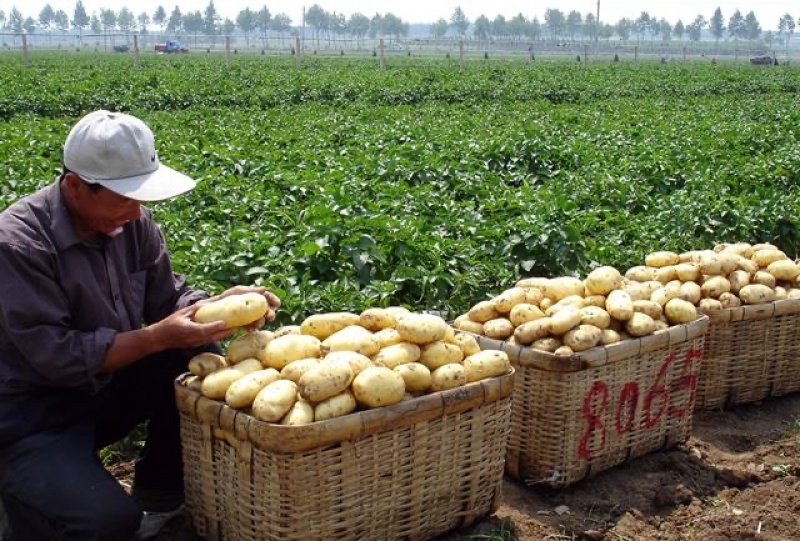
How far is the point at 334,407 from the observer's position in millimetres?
3520

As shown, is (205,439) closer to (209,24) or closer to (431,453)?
(431,453)

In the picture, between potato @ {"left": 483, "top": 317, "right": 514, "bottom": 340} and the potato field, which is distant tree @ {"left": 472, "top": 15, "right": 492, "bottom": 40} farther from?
potato @ {"left": 483, "top": 317, "right": 514, "bottom": 340}

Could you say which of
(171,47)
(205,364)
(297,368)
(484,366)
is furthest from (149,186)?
(171,47)

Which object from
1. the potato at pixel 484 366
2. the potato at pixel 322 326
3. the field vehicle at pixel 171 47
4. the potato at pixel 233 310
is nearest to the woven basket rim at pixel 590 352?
the potato at pixel 484 366

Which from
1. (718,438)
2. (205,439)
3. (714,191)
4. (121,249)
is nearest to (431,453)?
(205,439)

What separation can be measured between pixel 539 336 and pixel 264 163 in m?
6.71

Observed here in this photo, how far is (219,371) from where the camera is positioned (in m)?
3.78

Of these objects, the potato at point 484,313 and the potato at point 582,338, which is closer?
the potato at point 582,338

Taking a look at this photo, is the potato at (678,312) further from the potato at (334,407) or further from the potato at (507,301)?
the potato at (334,407)

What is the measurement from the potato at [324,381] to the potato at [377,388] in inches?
2.3

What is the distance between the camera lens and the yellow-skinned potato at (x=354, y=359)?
373 cm

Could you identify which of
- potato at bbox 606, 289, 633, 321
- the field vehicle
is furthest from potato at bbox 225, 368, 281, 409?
the field vehicle

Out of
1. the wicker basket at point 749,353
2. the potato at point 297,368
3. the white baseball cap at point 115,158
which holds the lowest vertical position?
the wicker basket at point 749,353

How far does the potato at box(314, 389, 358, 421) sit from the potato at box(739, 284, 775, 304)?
298cm
